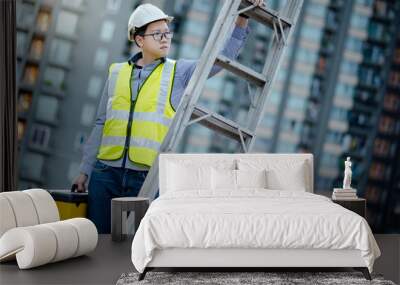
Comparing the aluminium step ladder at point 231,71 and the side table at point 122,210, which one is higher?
the aluminium step ladder at point 231,71

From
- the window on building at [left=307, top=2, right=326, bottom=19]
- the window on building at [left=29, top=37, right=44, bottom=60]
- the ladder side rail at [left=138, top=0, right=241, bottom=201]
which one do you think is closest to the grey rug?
the ladder side rail at [left=138, top=0, right=241, bottom=201]

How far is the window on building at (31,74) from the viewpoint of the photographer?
18.6 ft

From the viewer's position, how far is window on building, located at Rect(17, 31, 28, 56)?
5.66 metres

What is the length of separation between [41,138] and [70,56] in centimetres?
70

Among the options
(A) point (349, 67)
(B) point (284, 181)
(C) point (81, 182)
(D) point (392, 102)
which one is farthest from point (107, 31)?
(D) point (392, 102)

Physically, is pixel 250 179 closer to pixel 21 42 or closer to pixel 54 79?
pixel 54 79

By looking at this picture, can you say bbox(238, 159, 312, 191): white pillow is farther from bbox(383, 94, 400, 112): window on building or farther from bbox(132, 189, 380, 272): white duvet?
bbox(383, 94, 400, 112): window on building

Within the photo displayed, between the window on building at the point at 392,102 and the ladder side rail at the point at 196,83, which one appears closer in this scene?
the ladder side rail at the point at 196,83

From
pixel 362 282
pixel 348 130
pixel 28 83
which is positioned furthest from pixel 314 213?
pixel 28 83

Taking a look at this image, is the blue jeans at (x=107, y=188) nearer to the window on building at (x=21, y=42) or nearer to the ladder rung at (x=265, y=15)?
the window on building at (x=21, y=42)

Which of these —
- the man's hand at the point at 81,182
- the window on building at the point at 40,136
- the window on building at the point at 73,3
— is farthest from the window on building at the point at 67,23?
the man's hand at the point at 81,182

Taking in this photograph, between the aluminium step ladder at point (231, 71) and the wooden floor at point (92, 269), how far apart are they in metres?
0.88

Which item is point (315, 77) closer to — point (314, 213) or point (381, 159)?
point (381, 159)

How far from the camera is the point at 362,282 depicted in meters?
3.65
